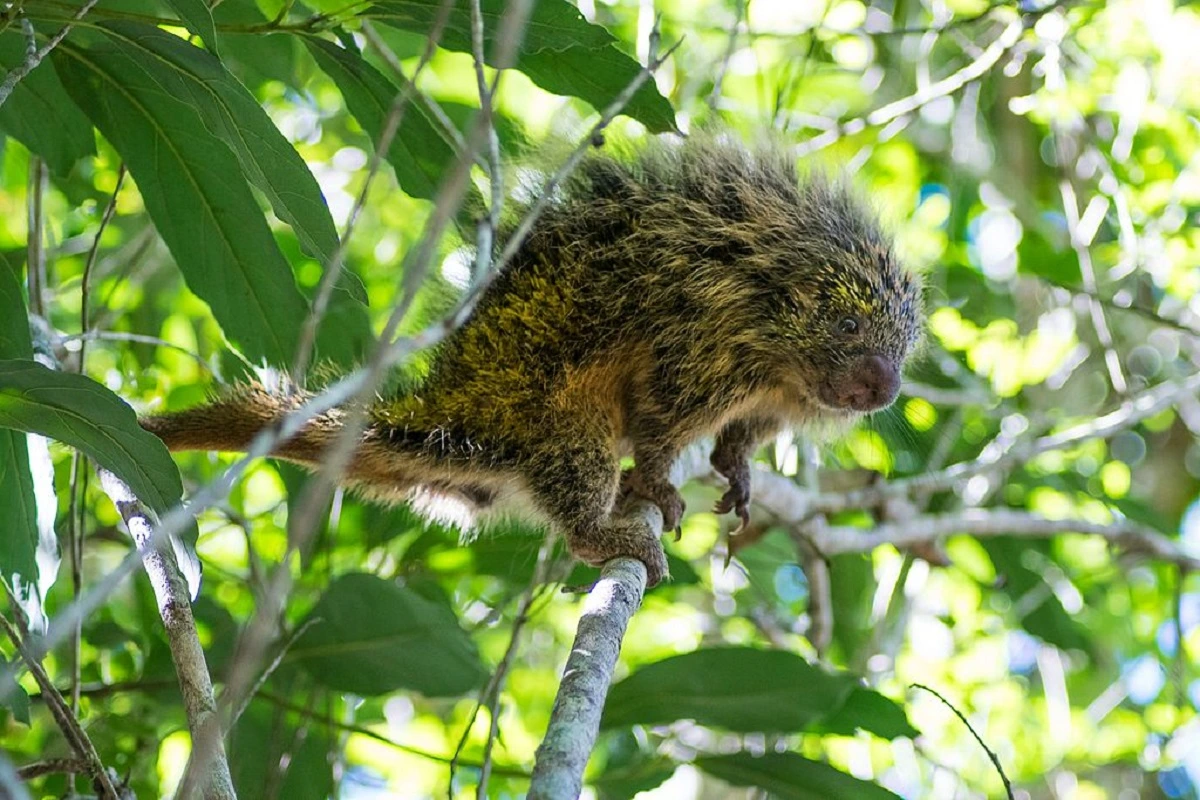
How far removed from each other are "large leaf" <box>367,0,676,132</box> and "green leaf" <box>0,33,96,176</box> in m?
0.90

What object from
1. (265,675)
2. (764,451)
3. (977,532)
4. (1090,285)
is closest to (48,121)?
(265,675)

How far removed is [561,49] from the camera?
7.52 feet

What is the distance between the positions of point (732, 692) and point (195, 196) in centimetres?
158

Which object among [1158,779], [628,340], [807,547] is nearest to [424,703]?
[807,547]

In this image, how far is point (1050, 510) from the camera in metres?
5.28

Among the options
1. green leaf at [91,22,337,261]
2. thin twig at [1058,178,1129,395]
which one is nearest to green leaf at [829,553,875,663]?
thin twig at [1058,178,1129,395]

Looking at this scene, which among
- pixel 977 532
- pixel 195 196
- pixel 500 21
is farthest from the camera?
pixel 977 532

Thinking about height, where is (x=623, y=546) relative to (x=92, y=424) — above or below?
above

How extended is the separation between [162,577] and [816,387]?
1755 millimetres

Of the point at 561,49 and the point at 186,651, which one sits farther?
the point at 561,49

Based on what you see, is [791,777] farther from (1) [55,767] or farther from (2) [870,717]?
(1) [55,767]

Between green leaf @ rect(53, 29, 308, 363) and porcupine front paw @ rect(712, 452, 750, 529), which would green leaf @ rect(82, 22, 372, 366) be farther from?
porcupine front paw @ rect(712, 452, 750, 529)

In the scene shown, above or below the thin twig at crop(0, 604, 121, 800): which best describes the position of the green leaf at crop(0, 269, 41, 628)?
above

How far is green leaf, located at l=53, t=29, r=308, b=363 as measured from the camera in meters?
2.45
